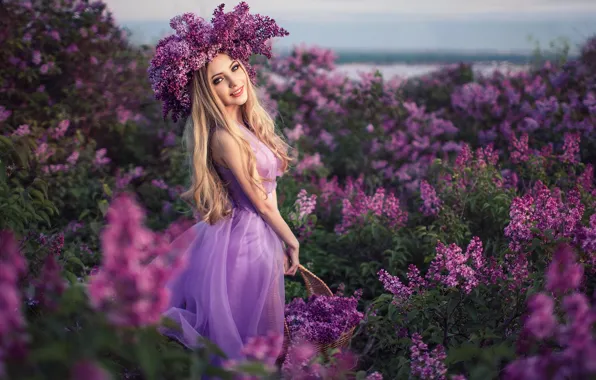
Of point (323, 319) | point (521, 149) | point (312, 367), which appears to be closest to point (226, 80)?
point (323, 319)

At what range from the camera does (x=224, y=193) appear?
3.03m

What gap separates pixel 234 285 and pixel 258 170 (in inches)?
24.1

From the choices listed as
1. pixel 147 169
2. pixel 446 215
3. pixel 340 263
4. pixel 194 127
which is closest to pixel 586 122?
pixel 446 215

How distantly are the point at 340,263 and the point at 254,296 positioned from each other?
1393 millimetres

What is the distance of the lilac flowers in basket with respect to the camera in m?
2.78

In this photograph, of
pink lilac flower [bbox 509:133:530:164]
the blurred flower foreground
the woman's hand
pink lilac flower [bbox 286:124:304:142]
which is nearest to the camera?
the blurred flower foreground

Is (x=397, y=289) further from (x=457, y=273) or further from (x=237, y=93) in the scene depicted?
(x=237, y=93)

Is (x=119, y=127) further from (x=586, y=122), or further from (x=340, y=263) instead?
(x=586, y=122)

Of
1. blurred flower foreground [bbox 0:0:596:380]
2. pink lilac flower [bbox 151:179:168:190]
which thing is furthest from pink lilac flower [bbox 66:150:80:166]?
pink lilac flower [bbox 151:179:168:190]

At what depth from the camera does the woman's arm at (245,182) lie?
2.87m

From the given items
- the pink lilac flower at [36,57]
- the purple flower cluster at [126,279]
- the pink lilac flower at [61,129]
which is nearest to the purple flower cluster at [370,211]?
the purple flower cluster at [126,279]

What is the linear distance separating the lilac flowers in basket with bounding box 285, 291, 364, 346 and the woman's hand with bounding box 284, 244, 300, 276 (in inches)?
7.6

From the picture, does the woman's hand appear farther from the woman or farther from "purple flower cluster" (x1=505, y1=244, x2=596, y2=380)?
"purple flower cluster" (x1=505, y1=244, x2=596, y2=380)

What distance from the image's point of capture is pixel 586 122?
5266 mm
